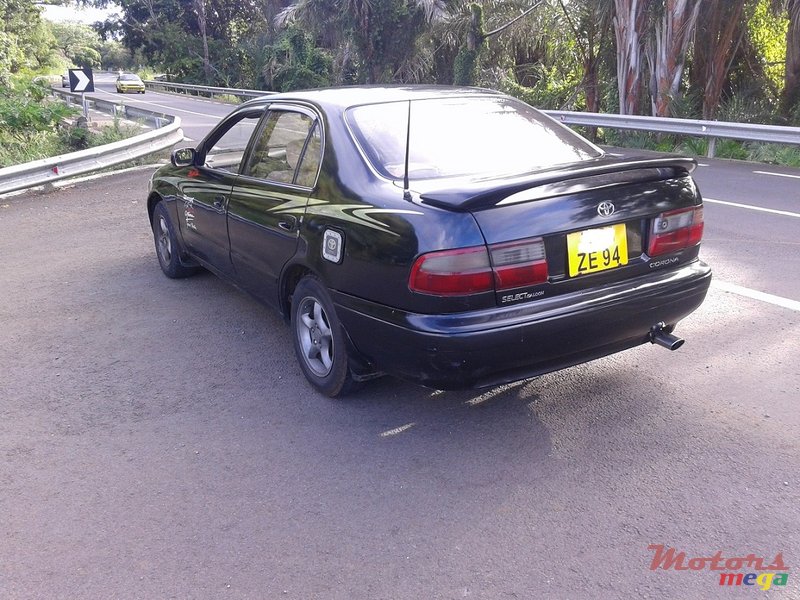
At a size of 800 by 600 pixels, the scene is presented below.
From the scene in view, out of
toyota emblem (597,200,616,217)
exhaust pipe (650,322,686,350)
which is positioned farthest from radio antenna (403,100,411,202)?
exhaust pipe (650,322,686,350)

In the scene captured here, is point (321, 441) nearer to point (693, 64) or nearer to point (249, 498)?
point (249, 498)

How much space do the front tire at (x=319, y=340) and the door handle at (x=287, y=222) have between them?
0.30 m

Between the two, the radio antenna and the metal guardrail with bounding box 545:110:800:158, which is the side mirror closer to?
the radio antenna

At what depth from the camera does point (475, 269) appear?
10.7 ft

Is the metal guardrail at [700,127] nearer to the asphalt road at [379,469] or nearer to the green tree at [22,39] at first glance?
the asphalt road at [379,469]

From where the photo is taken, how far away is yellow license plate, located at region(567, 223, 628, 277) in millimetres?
3461

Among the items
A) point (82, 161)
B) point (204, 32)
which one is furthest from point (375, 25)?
point (204, 32)

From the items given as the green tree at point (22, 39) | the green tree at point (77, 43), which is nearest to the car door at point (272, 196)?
the green tree at point (22, 39)

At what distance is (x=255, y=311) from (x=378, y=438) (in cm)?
225

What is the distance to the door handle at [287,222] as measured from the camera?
4.12 meters

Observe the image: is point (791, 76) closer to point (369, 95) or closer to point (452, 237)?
point (369, 95)

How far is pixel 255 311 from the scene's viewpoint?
5.68 meters

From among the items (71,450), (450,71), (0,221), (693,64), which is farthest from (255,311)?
(450,71)

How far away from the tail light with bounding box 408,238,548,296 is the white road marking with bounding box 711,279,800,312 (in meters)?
2.85
